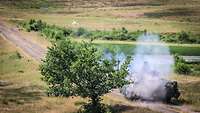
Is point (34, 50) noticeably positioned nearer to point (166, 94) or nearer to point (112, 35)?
point (112, 35)

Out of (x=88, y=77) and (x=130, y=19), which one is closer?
(x=88, y=77)

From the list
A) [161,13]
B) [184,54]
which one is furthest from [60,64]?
[161,13]

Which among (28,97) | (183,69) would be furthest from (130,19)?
(28,97)

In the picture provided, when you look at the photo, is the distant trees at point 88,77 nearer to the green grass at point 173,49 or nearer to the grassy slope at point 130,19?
the green grass at point 173,49

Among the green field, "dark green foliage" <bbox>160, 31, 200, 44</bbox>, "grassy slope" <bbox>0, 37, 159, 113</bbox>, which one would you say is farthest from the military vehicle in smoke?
"dark green foliage" <bbox>160, 31, 200, 44</bbox>

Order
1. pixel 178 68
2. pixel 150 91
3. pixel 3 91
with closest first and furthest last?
pixel 150 91 → pixel 3 91 → pixel 178 68

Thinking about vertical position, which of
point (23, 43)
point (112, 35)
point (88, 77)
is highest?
point (88, 77)

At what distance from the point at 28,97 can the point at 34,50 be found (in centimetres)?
4209

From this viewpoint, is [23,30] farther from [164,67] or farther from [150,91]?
[150,91]

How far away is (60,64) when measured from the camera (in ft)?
162

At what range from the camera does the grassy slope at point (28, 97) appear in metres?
52.1

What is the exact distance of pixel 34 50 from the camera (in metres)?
101

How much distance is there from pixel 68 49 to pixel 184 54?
2096 inches

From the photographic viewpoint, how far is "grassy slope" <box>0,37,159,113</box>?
52062 mm
